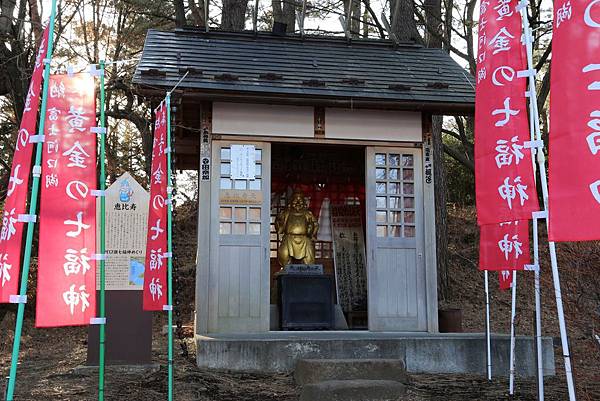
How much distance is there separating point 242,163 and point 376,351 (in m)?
3.18

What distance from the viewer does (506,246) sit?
5.91m

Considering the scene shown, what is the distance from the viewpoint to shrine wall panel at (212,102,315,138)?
8297 mm

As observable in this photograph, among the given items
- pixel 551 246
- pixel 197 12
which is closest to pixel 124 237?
pixel 551 246

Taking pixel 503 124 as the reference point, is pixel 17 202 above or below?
below

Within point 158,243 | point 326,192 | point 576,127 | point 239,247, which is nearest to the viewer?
point 576,127

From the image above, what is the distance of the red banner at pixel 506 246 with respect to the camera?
5.75m

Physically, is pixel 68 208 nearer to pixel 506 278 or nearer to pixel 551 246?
pixel 551 246

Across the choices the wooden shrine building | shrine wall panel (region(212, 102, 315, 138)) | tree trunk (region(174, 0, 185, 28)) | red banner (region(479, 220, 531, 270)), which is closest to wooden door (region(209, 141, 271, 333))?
the wooden shrine building

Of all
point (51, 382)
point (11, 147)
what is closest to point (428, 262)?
point (51, 382)

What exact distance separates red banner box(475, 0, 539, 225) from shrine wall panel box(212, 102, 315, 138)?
343 centimetres

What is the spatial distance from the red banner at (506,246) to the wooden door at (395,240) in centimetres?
235

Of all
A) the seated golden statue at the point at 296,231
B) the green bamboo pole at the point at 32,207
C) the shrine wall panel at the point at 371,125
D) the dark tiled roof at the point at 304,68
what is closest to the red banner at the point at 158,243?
the green bamboo pole at the point at 32,207

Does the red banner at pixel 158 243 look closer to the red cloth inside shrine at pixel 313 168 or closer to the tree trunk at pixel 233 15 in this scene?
the red cloth inside shrine at pixel 313 168

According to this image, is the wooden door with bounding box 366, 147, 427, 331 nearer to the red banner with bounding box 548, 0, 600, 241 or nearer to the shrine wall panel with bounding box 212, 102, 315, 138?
the shrine wall panel with bounding box 212, 102, 315, 138
